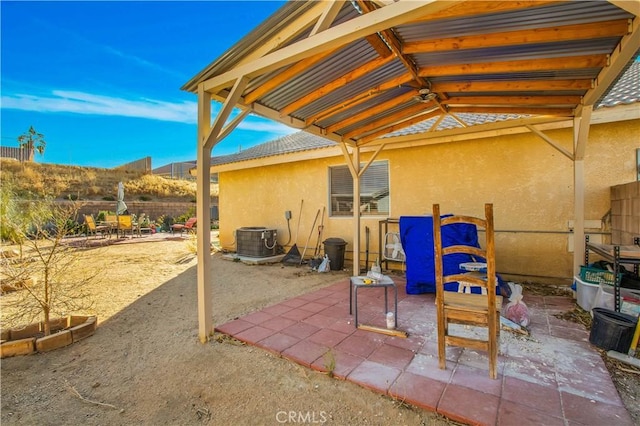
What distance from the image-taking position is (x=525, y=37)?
2.53 meters

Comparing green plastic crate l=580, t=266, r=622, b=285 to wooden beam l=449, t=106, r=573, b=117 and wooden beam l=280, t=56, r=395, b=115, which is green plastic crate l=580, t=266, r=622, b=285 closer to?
wooden beam l=449, t=106, r=573, b=117

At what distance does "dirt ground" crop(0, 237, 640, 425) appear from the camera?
1995 mm

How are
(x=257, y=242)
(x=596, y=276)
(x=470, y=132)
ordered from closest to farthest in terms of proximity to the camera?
1. (x=596, y=276)
2. (x=470, y=132)
3. (x=257, y=242)

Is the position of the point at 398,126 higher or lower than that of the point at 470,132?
higher

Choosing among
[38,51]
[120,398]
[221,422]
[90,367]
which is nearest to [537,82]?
[221,422]

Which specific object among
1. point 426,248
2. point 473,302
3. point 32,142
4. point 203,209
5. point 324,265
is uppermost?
point 32,142

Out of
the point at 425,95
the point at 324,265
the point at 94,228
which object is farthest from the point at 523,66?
the point at 94,228

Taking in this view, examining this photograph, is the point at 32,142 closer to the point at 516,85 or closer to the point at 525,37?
the point at 516,85

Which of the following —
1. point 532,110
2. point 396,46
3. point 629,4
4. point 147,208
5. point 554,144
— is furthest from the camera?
point 147,208

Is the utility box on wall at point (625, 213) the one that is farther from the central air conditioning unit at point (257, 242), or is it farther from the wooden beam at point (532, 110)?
the central air conditioning unit at point (257, 242)

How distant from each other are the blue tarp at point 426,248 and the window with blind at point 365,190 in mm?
1930

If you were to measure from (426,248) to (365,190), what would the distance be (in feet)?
8.61

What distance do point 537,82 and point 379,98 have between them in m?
1.86

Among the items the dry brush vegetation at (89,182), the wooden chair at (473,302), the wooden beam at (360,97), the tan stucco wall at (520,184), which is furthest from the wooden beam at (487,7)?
the dry brush vegetation at (89,182)
